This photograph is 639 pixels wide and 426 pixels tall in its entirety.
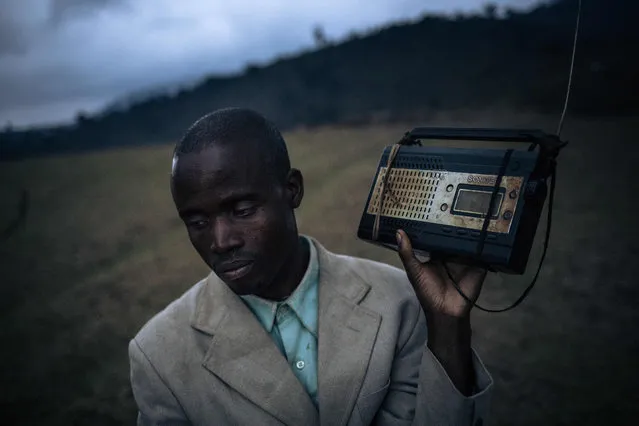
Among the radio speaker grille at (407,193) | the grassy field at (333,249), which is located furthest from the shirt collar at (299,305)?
the grassy field at (333,249)

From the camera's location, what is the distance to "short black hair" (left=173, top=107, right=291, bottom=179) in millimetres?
1603

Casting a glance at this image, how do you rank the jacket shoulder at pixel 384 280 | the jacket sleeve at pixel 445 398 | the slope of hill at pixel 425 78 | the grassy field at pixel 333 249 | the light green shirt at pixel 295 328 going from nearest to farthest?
the jacket sleeve at pixel 445 398, the light green shirt at pixel 295 328, the jacket shoulder at pixel 384 280, the grassy field at pixel 333 249, the slope of hill at pixel 425 78

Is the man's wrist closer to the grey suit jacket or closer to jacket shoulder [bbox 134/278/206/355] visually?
the grey suit jacket

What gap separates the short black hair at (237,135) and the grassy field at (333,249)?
9.64 feet

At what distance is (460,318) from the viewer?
151 cm

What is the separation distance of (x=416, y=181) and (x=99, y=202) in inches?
455

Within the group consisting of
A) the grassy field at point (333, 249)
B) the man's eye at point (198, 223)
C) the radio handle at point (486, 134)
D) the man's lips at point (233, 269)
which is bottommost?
Result: the grassy field at point (333, 249)

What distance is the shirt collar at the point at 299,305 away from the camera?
181cm

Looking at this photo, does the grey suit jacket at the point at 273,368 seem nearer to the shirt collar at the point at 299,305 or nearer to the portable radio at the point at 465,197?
the shirt collar at the point at 299,305

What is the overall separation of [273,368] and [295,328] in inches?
7.6

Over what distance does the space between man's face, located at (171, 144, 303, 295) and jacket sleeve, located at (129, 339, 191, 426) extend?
49cm

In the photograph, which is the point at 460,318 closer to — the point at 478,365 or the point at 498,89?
the point at 478,365

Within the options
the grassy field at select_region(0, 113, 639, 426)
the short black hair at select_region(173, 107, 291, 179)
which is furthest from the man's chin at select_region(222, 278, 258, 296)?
the grassy field at select_region(0, 113, 639, 426)

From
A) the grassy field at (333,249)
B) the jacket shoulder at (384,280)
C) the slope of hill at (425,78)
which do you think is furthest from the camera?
the slope of hill at (425,78)
